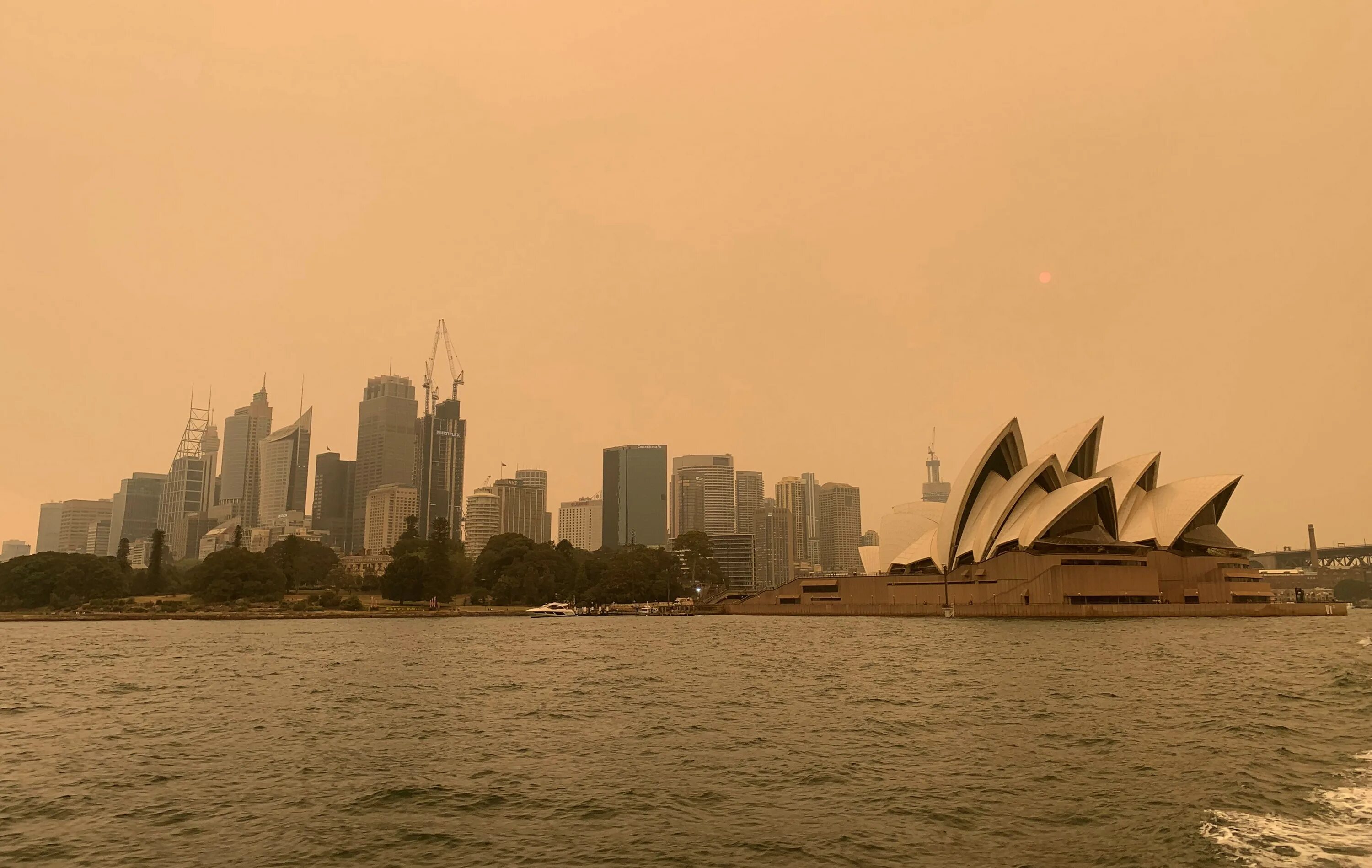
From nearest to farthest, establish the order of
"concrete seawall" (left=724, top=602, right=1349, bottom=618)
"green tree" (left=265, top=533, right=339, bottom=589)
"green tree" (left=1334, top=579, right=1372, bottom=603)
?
"concrete seawall" (left=724, top=602, right=1349, bottom=618) → "green tree" (left=265, top=533, right=339, bottom=589) → "green tree" (left=1334, top=579, right=1372, bottom=603)

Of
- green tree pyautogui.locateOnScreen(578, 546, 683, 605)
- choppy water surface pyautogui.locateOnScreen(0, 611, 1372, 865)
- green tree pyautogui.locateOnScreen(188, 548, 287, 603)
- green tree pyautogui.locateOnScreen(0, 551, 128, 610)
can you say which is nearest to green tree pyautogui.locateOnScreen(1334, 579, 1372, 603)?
green tree pyautogui.locateOnScreen(578, 546, 683, 605)

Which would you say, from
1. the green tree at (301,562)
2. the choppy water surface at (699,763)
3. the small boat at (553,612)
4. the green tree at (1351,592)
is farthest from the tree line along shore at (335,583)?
the green tree at (1351,592)

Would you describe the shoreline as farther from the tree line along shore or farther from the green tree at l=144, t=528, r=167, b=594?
the green tree at l=144, t=528, r=167, b=594

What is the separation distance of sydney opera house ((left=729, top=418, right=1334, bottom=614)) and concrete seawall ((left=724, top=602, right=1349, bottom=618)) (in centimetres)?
15

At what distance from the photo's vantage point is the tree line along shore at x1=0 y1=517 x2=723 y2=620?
104m

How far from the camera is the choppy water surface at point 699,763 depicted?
1336 centimetres

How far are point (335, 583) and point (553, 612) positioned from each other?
50.8m

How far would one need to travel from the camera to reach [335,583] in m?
142

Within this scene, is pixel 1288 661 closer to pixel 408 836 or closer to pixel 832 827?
pixel 832 827

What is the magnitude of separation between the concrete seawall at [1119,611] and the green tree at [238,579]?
70.2 meters

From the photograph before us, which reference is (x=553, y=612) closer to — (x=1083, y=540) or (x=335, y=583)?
(x=335, y=583)

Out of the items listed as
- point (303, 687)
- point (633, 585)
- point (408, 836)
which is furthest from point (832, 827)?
point (633, 585)

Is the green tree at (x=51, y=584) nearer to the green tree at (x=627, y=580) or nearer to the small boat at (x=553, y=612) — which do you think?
the small boat at (x=553, y=612)

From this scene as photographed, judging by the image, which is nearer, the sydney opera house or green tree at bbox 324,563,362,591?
the sydney opera house
